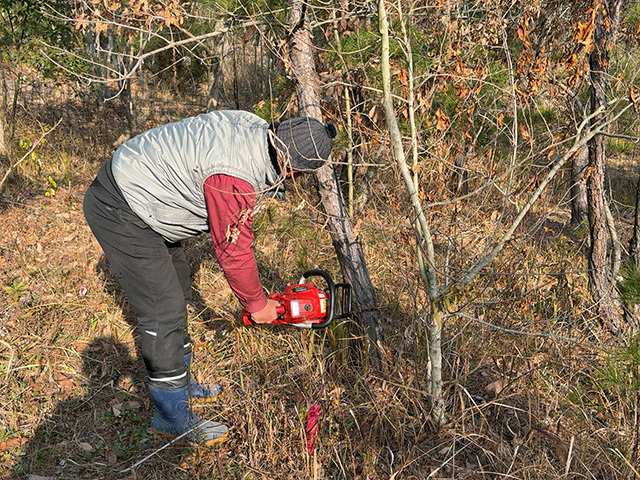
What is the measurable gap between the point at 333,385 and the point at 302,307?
1.80 feet

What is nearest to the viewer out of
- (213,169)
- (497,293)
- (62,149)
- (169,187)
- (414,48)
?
(213,169)

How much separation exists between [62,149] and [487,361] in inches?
206

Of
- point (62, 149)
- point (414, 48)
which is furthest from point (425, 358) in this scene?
point (62, 149)

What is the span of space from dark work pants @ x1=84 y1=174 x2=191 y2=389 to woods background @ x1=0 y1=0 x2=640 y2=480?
462 mm

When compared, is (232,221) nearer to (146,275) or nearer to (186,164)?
(186,164)

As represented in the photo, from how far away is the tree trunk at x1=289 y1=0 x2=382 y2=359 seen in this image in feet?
9.92

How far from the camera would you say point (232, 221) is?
8.02 feet

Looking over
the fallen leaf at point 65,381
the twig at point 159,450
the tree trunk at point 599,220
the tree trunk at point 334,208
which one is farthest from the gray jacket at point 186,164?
the tree trunk at point 599,220

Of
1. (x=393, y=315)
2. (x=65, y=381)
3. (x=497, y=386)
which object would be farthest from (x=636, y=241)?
(x=65, y=381)

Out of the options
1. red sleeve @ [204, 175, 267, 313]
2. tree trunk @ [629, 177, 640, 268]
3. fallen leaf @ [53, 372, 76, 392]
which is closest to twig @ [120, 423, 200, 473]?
fallen leaf @ [53, 372, 76, 392]

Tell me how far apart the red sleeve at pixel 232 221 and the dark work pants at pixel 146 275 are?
450mm

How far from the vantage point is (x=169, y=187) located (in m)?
2.68

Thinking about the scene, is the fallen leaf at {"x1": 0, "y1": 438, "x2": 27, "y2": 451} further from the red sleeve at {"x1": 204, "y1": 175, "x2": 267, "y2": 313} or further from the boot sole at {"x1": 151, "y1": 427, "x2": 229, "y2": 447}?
the red sleeve at {"x1": 204, "y1": 175, "x2": 267, "y2": 313}

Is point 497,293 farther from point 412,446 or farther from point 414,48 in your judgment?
point 414,48
